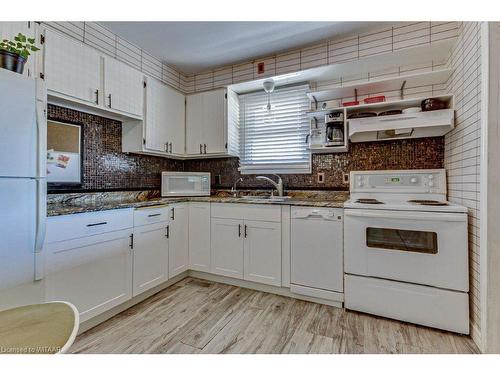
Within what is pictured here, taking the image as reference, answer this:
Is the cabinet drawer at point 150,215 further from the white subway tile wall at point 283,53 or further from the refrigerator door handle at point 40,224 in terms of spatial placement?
the white subway tile wall at point 283,53

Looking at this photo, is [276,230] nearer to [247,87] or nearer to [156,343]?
[156,343]

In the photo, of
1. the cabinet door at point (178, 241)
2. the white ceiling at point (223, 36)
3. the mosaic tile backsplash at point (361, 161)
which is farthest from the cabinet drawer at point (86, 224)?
the white ceiling at point (223, 36)

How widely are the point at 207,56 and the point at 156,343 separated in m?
2.81

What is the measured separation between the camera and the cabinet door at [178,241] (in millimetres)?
2490

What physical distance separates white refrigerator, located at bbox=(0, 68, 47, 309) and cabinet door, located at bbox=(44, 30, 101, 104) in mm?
554

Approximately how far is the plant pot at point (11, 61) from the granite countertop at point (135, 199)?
0.85 meters

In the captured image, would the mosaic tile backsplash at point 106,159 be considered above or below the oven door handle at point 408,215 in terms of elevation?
above

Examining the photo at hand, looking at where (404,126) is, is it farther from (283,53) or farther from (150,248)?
(150,248)

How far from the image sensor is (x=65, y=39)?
75.7 inches

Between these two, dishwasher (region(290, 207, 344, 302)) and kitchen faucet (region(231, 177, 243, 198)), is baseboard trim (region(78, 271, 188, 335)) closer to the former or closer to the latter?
kitchen faucet (region(231, 177, 243, 198))

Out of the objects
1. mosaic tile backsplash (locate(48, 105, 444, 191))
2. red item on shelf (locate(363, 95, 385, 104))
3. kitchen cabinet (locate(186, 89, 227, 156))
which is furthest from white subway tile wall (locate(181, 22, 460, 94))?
mosaic tile backsplash (locate(48, 105, 444, 191))

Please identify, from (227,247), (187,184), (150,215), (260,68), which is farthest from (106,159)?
(260,68)

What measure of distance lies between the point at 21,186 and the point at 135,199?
4.61 ft

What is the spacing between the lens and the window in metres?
2.81
